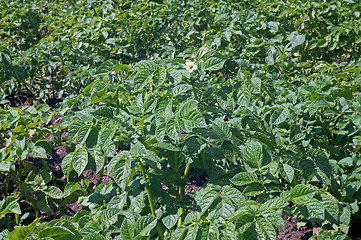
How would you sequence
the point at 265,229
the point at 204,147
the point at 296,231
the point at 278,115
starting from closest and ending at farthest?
the point at 265,229
the point at 204,147
the point at 278,115
the point at 296,231

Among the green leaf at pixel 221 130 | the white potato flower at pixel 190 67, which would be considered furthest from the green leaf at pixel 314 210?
the white potato flower at pixel 190 67

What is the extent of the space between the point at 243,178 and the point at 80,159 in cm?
71

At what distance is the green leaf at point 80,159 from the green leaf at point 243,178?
0.64 m

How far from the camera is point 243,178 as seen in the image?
4.70 ft

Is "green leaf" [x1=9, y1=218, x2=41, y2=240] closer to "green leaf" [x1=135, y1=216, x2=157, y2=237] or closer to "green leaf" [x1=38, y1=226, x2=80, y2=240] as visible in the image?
"green leaf" [x1=38, y1=226, x2=80, y2=240]

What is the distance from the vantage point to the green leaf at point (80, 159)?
5.24ft

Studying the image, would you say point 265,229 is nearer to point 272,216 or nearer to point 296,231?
point 272,216

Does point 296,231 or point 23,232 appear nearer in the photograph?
point 23,232

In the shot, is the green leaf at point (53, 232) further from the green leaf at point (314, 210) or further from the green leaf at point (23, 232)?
the green leaf at point (314, 210)

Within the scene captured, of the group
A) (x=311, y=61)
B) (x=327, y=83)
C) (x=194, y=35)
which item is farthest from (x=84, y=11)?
(x=327, y=83)

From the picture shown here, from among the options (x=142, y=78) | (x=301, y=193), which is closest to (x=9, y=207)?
(x=142, y=78)

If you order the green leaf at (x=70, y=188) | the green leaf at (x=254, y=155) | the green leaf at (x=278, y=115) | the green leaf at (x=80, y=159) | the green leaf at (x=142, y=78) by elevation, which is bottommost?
the green leaf at (x=70, y=188)

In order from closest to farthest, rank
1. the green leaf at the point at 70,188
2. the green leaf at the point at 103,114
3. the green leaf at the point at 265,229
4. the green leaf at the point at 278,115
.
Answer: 1. the green leaf at the point at 265,229
2. the green leaf at the point at 103,114
3. the green leaf at the point at 278,115
4. the green leaf at the point at 70,188

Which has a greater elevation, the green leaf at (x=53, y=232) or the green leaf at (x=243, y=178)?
the green leaf at (x=53, y=232)
